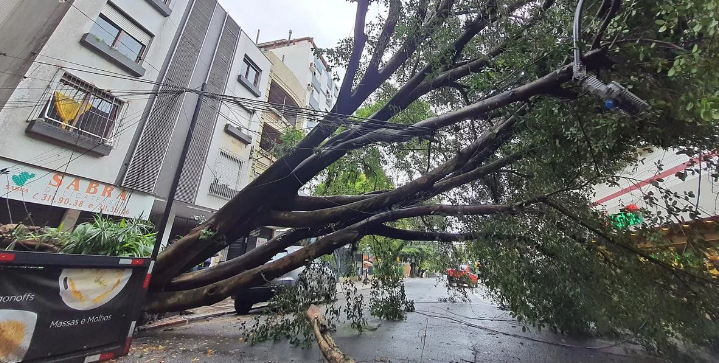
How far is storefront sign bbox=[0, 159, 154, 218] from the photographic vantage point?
7.06 metres

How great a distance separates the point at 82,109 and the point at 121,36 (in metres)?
2.83

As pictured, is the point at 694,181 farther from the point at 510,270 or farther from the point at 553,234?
the point at 510,270

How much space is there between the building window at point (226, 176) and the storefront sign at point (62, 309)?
948 cm

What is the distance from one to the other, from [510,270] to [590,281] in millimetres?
1176

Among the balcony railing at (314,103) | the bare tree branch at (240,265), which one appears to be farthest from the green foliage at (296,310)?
the balcony railing at (314,103)

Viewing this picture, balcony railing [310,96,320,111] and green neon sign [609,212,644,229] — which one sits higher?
balcony railing [310,96,320,111]

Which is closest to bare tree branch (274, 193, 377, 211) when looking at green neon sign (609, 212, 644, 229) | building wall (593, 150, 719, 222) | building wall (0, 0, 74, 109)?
green neon sign (609, 212, 644, 229)

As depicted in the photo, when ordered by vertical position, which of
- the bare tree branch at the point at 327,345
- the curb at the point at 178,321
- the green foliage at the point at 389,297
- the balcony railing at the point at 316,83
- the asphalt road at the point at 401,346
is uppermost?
the balcony railing at the point at 316,83

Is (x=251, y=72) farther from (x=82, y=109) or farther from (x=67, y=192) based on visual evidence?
(x=67, y=192)

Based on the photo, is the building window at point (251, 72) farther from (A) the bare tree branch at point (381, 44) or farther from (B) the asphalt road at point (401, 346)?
(B) the asphalt road at point (401, 346)

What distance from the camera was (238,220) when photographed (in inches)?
242

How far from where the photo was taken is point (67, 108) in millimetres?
8070

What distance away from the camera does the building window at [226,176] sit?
12.7m

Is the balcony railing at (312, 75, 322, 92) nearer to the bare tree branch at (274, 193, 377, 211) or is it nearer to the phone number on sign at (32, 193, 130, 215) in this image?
the phone number on sign at (32, 193, 130, 215)
